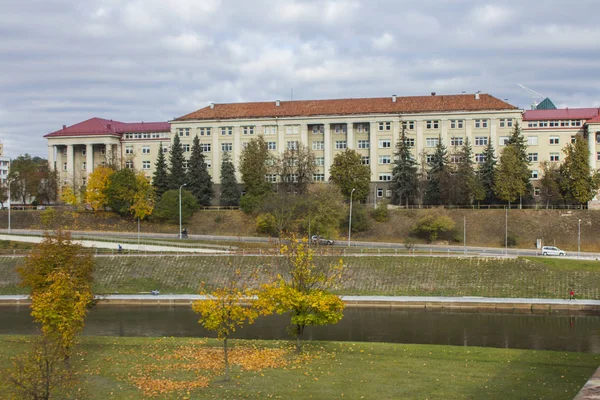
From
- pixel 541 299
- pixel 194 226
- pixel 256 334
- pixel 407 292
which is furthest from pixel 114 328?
pixel 194 226

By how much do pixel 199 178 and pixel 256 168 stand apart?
7.03m

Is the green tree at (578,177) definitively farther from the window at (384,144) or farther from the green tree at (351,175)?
the green tree at (351,175)

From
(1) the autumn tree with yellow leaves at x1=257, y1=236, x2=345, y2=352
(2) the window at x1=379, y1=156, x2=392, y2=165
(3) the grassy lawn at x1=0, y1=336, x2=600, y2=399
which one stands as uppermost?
(2) the window at x1=379, y1=156, x2=392, y2=165

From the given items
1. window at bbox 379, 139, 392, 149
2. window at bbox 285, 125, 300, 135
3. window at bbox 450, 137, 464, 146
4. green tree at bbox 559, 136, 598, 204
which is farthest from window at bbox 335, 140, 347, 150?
green tree at bbox 559, 136, 598, 204

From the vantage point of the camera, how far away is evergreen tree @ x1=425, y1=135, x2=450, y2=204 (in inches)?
2996

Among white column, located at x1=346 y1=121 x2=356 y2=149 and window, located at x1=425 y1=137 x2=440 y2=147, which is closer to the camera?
window, located at x1=425 y1=137 x2=440 y2=147

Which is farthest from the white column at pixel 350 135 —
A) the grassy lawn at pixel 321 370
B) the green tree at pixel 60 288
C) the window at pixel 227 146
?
the grassy lawn at pixel 321 370

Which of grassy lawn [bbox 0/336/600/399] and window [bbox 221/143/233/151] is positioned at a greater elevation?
window [bbox 221/143/233/151]

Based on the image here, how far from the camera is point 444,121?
274ft

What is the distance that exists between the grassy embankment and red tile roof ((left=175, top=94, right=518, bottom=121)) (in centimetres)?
3426

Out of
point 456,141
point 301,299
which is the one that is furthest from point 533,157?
point 301,299

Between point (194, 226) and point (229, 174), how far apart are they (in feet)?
32.4

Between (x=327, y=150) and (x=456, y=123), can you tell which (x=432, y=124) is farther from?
(x=327, y=150)

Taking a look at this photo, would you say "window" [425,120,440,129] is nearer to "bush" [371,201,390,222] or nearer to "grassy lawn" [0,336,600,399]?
"bush" [371,201,390,222]
